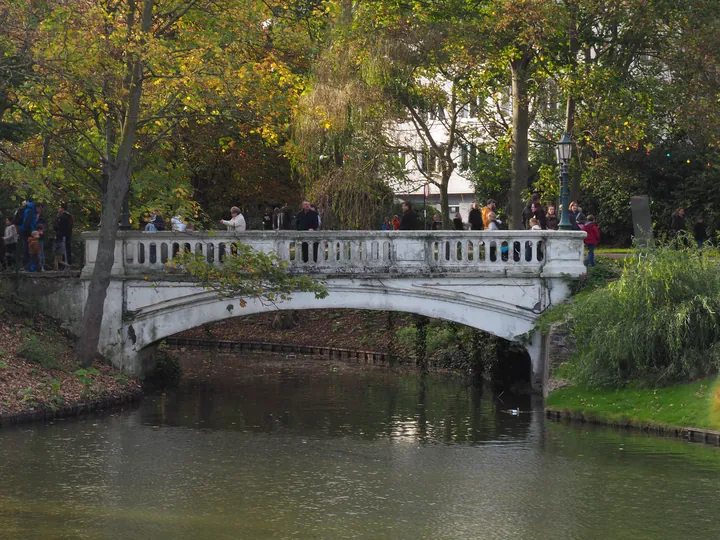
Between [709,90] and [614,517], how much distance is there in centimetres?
1892

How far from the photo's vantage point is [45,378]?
22.2 meters

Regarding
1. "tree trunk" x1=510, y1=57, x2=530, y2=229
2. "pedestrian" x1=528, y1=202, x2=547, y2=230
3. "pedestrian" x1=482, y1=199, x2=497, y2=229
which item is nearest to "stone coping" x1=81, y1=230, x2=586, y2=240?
"pedestrian" x1=528, y1=202, x2=547, y2=230

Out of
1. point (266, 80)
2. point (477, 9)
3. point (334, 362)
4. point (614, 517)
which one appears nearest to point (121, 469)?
point (614, 517)

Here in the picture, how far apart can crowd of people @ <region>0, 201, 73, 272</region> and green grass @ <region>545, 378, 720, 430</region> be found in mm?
11962

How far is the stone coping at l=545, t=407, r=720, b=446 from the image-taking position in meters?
19.0

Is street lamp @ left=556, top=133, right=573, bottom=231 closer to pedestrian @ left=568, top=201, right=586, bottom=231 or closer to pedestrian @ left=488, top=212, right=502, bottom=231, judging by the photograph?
pedestrian @ left=488, top=212, right=502, bottom=231

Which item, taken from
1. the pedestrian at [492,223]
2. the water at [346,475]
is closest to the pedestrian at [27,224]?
the water at [346,475]

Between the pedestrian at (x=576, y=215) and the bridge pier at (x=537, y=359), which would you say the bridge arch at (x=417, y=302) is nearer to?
the bridge pier at (x=537, y=359)

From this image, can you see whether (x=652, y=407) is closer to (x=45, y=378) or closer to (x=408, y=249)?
(x=408, y=249)

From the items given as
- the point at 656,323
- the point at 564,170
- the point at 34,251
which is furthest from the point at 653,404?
the point at 34,251

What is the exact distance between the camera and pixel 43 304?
84.1 ft

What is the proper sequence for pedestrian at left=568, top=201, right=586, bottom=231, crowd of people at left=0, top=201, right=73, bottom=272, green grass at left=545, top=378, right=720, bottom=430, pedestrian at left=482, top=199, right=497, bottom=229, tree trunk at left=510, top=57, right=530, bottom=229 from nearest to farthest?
green grass at left=545, top=378, right=720, bottom=430, crowd of people at left=0, top=201, right=73, bottom=272, pedestrian at left=482, top=199, right=497, bottom=229, pedestrian at left=568, top=201, right=586, bottom=231, tree trunk at left=510, top=57, right=530, bottom=229

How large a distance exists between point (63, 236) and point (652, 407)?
14.0 metres

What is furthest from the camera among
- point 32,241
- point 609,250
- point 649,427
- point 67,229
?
point 609,250
